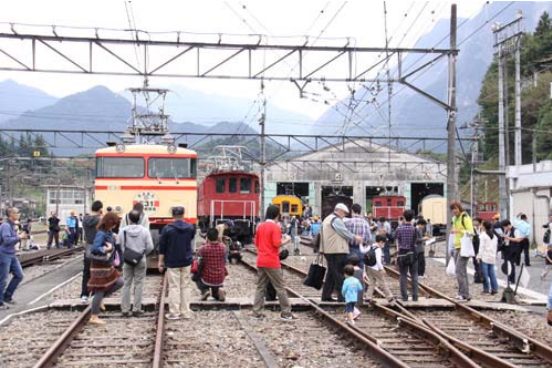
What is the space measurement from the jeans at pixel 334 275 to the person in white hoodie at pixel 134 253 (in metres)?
2.99

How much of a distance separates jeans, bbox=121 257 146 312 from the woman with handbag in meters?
0.51

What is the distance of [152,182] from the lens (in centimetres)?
2011

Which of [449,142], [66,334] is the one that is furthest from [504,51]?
[66,334]

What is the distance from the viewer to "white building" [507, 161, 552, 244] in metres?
31.0

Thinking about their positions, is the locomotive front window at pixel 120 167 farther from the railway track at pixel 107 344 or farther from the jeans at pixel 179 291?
the jeans at pixel 179 291

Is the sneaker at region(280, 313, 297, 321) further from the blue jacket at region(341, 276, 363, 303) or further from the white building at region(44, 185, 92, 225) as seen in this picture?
the white building at region(44, 185, 92, 225)

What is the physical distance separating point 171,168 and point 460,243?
8.64 meters

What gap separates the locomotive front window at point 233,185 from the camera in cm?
3212

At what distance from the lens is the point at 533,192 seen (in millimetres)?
32219

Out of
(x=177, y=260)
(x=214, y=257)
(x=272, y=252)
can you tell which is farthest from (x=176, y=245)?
(x=272, y=252)

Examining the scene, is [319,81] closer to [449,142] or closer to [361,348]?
[449,142]

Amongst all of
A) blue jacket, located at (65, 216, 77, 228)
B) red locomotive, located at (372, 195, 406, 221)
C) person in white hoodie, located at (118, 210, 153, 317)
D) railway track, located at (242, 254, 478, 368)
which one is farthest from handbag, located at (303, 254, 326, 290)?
red locomotive, located at (372, 195, 406, 221)

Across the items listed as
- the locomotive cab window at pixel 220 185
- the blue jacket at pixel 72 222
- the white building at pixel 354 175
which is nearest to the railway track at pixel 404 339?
the locomotive cab window at pixel 220 185

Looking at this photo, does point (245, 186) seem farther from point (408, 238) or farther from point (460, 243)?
point (408, 238)
